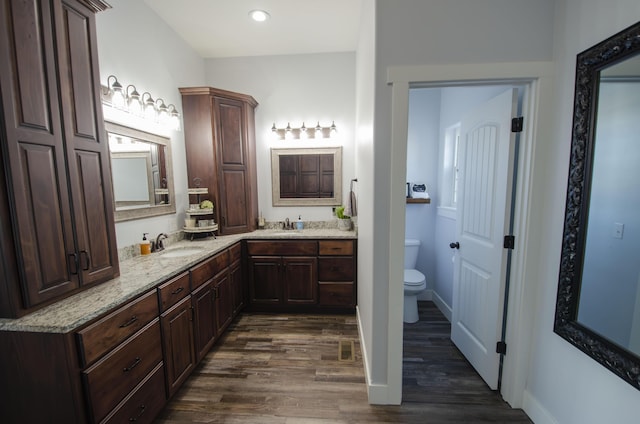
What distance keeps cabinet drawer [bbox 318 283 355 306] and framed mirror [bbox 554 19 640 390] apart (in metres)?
1.83

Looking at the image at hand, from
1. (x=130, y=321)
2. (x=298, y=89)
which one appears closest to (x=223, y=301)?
(x=130, y=321)

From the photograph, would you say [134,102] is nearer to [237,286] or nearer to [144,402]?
[237,286]

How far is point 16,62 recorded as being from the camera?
1.09 m

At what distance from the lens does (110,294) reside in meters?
1.34

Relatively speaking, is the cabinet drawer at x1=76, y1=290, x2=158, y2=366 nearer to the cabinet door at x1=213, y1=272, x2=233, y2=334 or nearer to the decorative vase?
the cabinet door at x1=213, y1=272, x2=233, y2=334

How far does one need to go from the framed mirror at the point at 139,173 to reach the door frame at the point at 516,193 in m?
2.09

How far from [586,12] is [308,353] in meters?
2.84

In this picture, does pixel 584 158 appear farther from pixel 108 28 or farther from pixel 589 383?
pixel 108 28

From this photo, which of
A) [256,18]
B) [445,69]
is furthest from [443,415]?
[256,18]

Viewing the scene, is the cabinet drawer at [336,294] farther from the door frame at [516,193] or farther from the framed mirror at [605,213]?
the framed mirror at [605,213]

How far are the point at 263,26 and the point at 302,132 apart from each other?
3.75ft

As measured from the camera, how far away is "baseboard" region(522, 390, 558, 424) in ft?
4.80

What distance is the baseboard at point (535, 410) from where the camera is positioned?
57.6 inches

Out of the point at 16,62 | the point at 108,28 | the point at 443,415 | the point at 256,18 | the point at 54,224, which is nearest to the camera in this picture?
the point at 16,62
